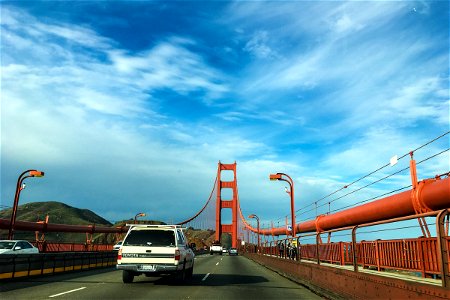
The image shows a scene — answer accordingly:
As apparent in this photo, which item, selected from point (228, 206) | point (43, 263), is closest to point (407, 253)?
point (43, 263)

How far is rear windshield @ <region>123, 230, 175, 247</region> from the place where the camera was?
13086mm

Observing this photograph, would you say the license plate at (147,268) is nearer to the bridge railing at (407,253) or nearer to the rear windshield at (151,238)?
the rear windshield at (151,238)

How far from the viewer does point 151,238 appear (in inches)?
528

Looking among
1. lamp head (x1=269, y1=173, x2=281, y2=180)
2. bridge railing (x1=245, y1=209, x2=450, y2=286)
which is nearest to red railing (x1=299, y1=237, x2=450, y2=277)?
bridge railing (x1=245, y1=209, x2=450, y2=286)

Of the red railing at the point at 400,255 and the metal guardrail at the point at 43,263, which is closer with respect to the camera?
the red railing at the point at 400,255

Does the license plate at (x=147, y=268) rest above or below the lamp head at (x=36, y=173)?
below

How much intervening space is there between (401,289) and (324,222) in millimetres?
27955

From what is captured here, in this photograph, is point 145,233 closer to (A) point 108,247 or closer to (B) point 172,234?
(B) point 172,234

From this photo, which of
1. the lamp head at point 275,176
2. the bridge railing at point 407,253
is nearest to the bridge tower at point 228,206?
the lamp head at point 275,176

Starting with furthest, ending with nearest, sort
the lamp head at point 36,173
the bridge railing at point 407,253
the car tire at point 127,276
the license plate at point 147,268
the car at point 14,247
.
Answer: the lamp head at point 36,173 < the car at point 14,247 < the car tire at point 127,276 < the license plate at point 147,268 < the bridge railing at point 407,253

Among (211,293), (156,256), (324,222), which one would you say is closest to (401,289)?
(211,293)

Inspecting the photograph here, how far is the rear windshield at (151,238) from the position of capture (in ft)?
42.9

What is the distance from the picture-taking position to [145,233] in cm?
1358

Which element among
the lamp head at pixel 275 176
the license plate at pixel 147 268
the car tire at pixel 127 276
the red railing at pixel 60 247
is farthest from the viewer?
the red railing at pixel 60 247
